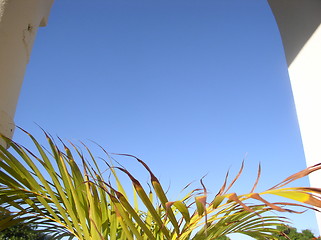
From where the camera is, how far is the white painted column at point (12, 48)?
1043mm

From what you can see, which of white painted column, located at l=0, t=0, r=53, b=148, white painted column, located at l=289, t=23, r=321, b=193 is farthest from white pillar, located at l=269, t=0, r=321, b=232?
white painted column, located at l=0, t=0, r=53, b=148

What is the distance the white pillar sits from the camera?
1.88 metres

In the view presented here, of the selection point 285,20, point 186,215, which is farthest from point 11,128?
point 285,20

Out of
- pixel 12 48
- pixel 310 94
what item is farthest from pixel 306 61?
pixel 12 48

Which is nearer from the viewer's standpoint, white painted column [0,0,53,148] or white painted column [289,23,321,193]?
white painted column [0,0,53,148]

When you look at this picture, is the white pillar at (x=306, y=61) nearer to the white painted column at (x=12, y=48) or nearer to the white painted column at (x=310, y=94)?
the white painted column at (x=310, y=94)

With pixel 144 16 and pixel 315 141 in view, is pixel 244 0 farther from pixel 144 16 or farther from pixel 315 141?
pixel 315 141

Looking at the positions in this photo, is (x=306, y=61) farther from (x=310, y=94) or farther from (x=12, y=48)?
(x=12, y=48)

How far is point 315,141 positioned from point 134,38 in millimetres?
2127

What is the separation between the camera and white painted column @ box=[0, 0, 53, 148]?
104cm

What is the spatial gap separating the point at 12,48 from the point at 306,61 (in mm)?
1751

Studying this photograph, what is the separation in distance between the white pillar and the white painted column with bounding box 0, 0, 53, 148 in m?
1.55

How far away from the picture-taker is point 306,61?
2.09 meters

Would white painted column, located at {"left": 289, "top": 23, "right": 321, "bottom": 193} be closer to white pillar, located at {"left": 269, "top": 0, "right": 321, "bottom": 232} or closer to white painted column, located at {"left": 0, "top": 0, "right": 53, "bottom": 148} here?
white pillar, located at {"left": 269, "top": 0, "right": 321, "bottom": 232}
